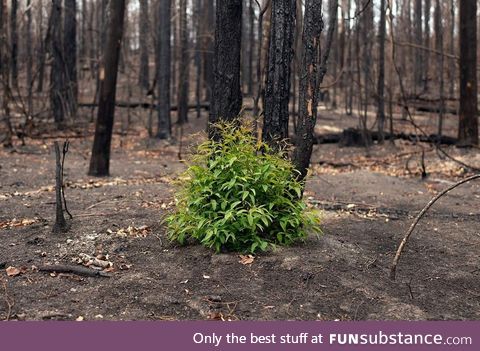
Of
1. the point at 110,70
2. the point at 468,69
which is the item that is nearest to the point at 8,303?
the point at 110,70

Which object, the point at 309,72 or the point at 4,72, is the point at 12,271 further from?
the point at 4,72

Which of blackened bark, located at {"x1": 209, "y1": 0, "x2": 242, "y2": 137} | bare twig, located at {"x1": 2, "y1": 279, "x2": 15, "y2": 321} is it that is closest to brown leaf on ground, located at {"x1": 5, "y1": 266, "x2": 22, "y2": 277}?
bare twig, located at {"x1": 2, "y1": 279, "x2": 15, "y2": 321}

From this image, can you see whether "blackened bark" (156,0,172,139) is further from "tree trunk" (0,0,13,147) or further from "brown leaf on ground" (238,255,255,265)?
"brown leaf on ground" (238,255,255,265)

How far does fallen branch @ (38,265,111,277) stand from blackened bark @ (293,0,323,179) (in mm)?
2217

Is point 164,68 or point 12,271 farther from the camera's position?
point 164,68

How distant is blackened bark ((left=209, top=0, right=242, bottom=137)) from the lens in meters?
6.12

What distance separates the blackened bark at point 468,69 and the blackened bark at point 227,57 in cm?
858

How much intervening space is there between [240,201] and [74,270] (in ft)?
5.09

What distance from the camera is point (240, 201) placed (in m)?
4.77

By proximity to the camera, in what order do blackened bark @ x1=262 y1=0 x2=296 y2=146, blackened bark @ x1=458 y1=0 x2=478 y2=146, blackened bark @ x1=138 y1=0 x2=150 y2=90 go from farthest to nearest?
blackened bark @ x1=138 y1=0 x2=150 y2=90 < blackened bark @ x1=458 y1=0 x2=478 y2=146 < blackened bark @ x1=262 y1=0 x2=296 y2=146

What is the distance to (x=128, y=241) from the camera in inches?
214

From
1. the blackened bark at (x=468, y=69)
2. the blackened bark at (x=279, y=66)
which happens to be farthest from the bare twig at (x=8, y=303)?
the blackened bark at (x=468, y=69)

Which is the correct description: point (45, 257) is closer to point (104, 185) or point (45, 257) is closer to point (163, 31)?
point (104, 185)

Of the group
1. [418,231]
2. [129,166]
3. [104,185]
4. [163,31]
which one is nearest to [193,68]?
[163,31]
